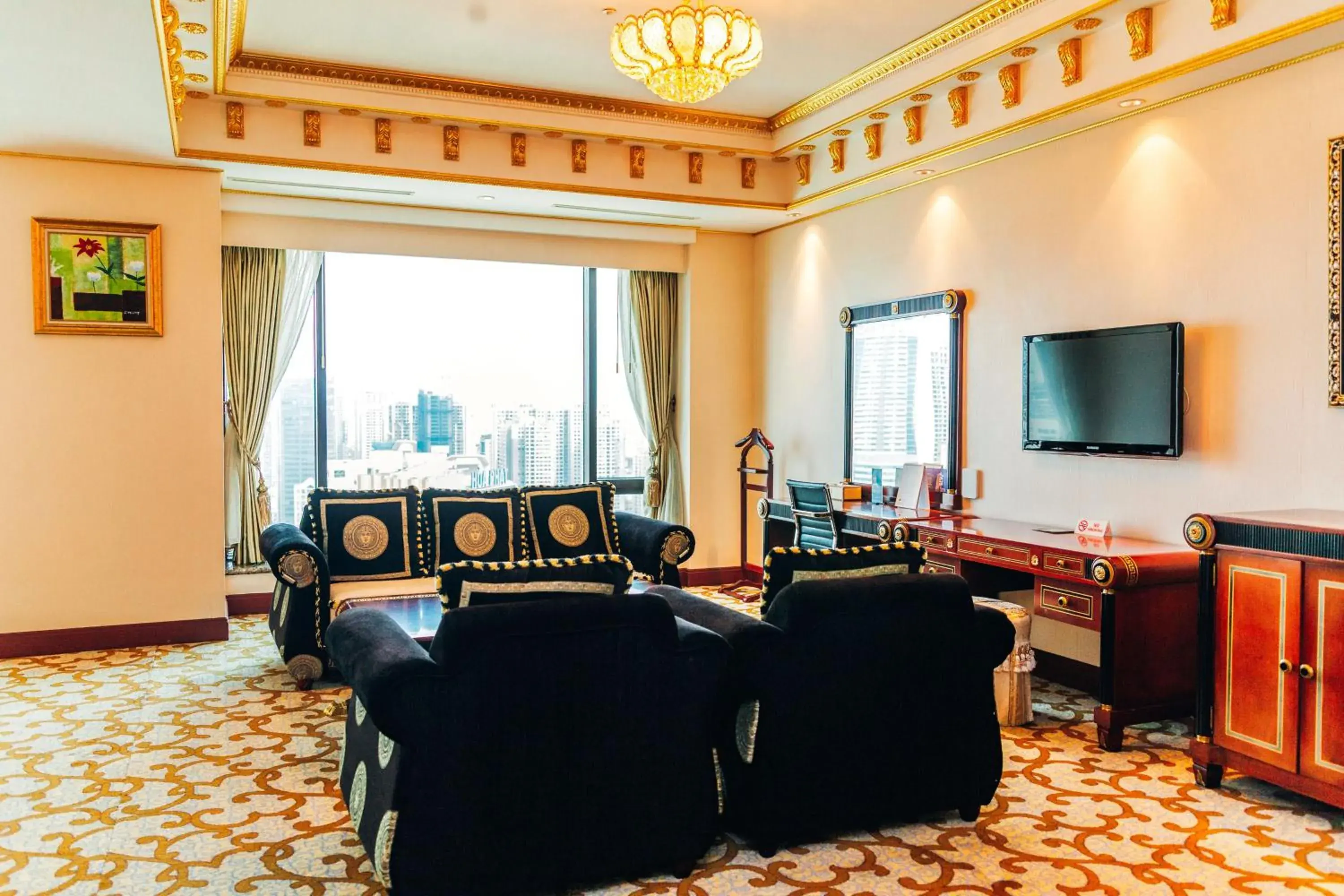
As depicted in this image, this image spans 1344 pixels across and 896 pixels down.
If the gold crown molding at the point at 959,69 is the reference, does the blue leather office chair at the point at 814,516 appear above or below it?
below

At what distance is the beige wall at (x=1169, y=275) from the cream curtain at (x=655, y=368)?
197cm

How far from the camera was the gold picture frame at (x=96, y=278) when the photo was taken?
561 cm

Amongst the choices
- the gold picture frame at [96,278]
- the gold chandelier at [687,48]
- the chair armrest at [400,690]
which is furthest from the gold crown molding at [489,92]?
the chair armrest at [400,690]

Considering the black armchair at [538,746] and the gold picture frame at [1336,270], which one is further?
the gold picture frame at [1336,270]

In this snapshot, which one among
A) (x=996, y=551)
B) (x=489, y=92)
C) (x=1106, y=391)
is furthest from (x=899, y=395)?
(x=489, y=92)

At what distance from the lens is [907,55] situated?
5445 millimetres

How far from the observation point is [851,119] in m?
6.05

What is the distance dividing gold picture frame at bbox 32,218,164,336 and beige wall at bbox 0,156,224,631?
5 centimetres

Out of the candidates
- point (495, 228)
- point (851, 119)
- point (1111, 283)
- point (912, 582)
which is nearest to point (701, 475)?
point (495, 228)

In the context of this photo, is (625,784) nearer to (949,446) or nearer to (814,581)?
(814,581)

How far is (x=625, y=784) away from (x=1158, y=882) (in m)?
1.61

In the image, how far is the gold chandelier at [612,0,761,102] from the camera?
4344 millimetres

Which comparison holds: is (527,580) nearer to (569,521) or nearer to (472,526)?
(472,526)

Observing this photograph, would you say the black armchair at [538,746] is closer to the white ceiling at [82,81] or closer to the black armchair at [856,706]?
the black armchair at [856,706]
